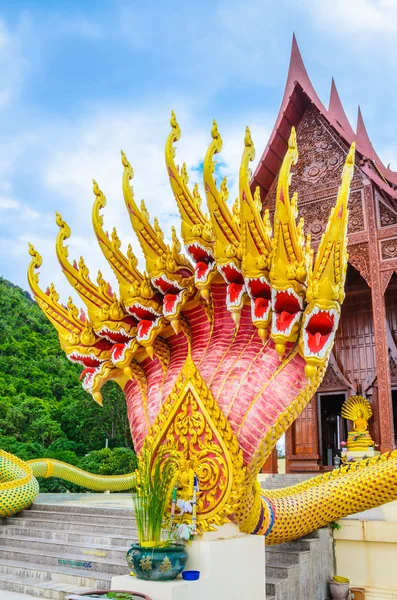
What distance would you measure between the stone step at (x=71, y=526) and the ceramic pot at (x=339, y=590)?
181cm

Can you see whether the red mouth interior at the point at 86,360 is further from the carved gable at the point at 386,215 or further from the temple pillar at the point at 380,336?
the carved gable at the point at 386,215

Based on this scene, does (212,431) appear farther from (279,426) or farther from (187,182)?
(187,182)

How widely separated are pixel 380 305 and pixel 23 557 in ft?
22.5

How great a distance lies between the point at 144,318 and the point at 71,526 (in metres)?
2.85

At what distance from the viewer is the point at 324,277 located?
3.14 metres

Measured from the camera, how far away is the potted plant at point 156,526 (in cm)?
271

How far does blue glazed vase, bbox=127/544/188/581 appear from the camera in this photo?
2695 millimetres

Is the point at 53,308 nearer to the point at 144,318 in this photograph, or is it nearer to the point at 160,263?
the point at 144,318

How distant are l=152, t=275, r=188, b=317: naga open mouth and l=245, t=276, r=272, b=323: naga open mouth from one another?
565mm

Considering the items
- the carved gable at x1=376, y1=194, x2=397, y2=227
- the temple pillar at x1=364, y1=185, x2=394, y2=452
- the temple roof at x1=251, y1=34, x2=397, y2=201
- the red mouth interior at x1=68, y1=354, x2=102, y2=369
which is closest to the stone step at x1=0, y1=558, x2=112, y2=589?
the red mouth interior at x1=68, y1=354, x2=102, y2=369

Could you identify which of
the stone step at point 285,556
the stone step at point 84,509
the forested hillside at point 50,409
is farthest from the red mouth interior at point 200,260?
the forested hillside at point 50,409

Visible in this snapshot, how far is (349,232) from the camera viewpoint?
9.83m

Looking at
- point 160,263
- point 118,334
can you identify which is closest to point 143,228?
point 160,263

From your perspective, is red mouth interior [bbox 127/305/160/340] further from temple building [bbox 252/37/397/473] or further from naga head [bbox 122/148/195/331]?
temple building [bbox 252/37/397/473]
